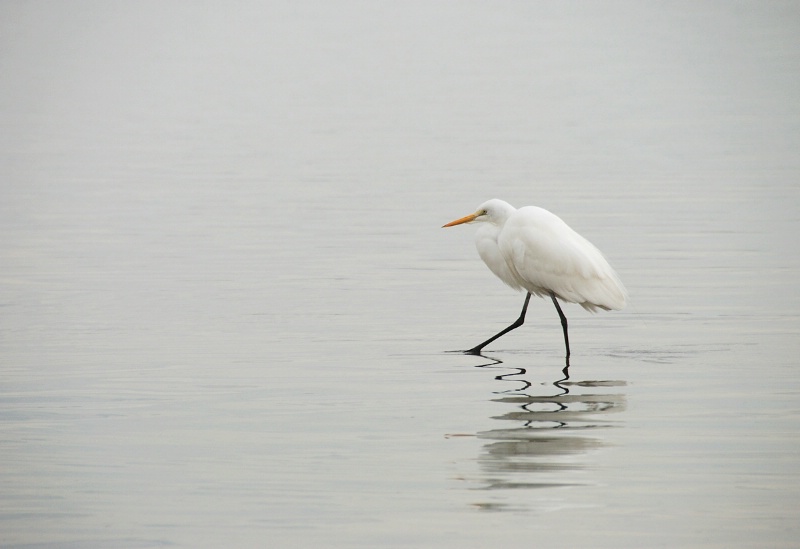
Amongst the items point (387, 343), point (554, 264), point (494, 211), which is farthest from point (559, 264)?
point (387, 343)

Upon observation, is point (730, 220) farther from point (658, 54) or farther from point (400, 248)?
point (658, 54)

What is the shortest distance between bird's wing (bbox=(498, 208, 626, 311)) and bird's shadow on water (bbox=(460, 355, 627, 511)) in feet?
3.27

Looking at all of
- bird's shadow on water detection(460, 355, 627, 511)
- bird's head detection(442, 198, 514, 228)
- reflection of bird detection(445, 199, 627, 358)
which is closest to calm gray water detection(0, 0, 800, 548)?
bird's shadow on water detection(460, 355, 627, 511)

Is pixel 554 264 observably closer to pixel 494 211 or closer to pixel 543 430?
pixel 494 211

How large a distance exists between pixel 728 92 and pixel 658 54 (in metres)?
25.5

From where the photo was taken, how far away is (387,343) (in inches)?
468

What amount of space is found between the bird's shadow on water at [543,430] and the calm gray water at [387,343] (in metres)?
0.03

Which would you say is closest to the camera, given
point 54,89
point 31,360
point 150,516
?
point 150,516

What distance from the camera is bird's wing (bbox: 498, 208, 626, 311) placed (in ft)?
38.1

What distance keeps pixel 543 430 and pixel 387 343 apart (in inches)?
131

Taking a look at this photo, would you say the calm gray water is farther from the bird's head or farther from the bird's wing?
the bird's head

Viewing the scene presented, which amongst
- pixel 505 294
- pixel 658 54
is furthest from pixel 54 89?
pixel 505 294

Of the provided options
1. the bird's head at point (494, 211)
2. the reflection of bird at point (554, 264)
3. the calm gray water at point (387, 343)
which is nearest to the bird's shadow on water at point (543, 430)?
the calm gray water at point (387, 343)

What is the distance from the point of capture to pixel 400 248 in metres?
17.6
